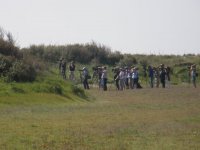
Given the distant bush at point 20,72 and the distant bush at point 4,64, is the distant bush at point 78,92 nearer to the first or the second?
the distant bush at point 20,72

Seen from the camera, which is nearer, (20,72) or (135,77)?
(20,72)

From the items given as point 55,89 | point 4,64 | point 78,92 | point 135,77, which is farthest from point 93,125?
point 135,77

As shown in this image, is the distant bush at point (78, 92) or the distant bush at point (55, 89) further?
the distant bush at point (78, 92)

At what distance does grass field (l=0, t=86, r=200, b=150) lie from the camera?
49.4 ft

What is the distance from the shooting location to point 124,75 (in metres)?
46.5

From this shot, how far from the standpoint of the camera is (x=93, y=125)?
19.4m

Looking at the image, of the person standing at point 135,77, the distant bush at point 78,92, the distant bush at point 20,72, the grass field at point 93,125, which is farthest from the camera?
the person standing at point 135,77

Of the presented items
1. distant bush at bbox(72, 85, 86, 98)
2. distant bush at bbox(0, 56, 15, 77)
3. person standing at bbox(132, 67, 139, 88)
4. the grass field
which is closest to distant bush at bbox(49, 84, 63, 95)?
the grass field

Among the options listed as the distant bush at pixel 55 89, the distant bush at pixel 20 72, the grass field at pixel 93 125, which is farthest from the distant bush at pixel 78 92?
the grass field at pixel 93 125

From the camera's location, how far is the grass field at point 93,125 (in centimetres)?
1505

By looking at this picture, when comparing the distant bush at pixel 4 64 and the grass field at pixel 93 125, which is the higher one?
the distant bush at pixel 4 64

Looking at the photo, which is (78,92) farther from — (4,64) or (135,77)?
(135,77)

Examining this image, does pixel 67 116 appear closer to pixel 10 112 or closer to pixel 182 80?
pixel 10 112

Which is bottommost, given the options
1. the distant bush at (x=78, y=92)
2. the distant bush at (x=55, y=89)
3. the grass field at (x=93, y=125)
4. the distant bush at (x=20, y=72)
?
the grass field at (x=93, y=125)
